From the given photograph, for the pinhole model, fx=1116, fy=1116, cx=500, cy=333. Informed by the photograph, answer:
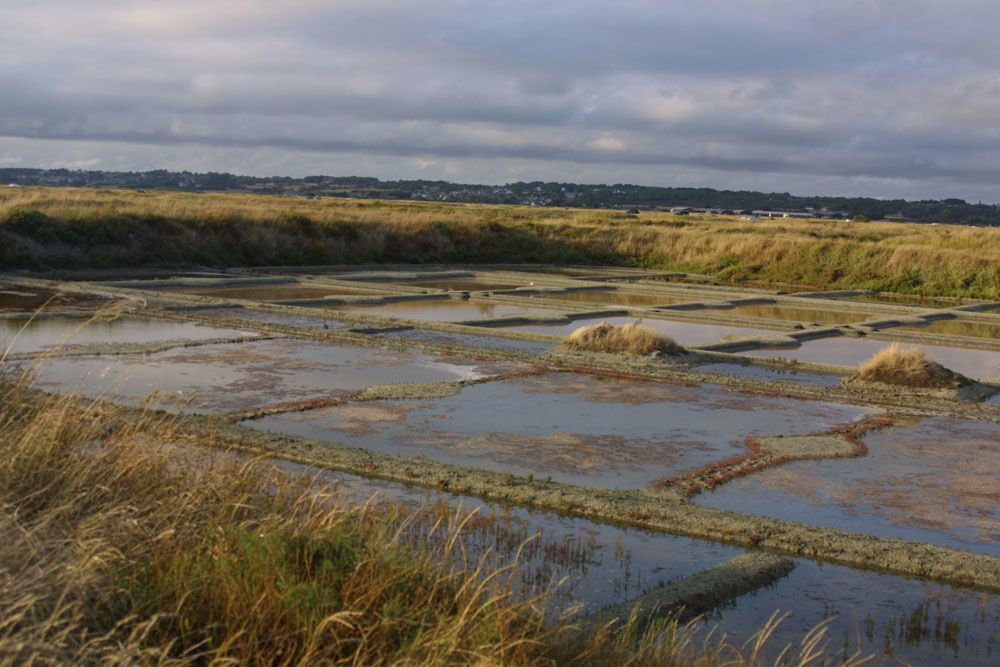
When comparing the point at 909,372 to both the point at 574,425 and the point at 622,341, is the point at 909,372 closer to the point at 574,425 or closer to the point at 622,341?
the point at 622,341

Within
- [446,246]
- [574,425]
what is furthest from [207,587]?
[446,246]

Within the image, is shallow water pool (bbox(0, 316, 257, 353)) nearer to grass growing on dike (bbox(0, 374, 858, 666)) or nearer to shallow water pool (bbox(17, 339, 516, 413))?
shallow water pool (bbox(17, 339, 516, 413))

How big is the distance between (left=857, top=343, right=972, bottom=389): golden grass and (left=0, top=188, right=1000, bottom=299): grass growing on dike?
45.1ft

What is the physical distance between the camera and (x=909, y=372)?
34.8 feet

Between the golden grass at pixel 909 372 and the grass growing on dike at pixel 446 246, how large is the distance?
13.7 meters

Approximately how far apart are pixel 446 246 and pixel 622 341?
59.3ft

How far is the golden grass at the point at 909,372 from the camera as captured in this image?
1054 centimetres

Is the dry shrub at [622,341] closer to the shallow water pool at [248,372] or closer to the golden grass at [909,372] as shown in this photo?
the shallow water pool at [248,372]

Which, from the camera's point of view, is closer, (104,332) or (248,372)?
(248,372)

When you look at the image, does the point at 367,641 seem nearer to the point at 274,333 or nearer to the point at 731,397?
the point at 731,397

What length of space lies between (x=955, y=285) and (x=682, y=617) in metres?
21.7

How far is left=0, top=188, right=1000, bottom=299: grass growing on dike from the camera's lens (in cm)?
2320

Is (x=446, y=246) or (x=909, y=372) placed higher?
(x=446, y=246)

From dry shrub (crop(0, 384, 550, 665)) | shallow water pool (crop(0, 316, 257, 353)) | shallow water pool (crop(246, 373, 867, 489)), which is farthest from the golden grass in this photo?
dry shrub (crop(0, 384, 550, 665))
